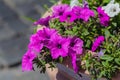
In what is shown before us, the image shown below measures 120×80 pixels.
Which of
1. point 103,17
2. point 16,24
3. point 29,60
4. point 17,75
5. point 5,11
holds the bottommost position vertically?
point 17,75

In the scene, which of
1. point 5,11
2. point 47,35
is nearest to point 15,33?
point 5,11

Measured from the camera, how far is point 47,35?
1.28 m

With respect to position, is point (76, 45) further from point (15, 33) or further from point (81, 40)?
point (15, 33)

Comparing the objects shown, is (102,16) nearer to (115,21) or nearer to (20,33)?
(115,21)

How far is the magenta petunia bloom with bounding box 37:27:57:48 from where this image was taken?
1.26 metres

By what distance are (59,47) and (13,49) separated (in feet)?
5.23

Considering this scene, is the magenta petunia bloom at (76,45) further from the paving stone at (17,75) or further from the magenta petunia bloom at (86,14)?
the paving stone at (17,75)

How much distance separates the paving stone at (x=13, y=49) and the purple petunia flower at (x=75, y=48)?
1503 mm

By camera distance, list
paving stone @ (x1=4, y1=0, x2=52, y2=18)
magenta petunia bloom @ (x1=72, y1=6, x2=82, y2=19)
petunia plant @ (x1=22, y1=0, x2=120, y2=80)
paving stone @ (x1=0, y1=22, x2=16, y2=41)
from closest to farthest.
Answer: petunia plant @ (x1=22, y1=0, x2=120, y2=80) < magenta petunia bloom @ (x1=72, y1=6, x2=82, y2=19) < paving stone @ (x1=0, y1=22, x2=16, y2=41) < paving stone @ (x1=4, y1=0, x2=52, y2=18)

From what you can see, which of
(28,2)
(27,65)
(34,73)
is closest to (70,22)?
(27,65)

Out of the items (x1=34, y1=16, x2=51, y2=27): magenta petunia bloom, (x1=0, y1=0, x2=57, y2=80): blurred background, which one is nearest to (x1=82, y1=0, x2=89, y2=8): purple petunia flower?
(x1=34, y1=16, x2=51, y2=27): magenta petunia bloom

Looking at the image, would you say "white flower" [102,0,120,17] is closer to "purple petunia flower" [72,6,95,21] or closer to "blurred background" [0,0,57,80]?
"purple petunia flower" [72,6,95,21]

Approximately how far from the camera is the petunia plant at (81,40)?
121 centimetres

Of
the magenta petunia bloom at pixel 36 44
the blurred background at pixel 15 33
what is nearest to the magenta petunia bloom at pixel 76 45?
the magenta petunia bloom at pixel 36 44
